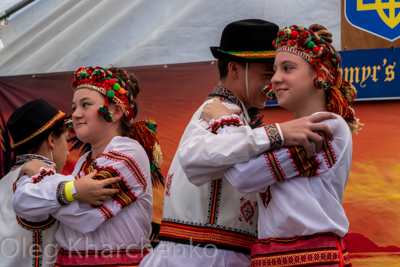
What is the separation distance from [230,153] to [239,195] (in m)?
0.35

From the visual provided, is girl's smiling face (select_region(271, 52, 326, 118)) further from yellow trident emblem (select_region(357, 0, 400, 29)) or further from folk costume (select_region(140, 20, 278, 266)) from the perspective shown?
yellow trident emblem (select_region(357, 0, 400, 29))

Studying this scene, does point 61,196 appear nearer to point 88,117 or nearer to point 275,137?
point 88,117

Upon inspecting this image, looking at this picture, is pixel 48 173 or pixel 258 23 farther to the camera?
pixel 48 173

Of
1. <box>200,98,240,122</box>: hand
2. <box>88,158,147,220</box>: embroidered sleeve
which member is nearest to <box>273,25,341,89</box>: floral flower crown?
<box>200,98,240,122</box>: hand

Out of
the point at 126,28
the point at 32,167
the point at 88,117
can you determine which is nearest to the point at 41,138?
the point at 32,167

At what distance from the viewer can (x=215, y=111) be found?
95.2 inches

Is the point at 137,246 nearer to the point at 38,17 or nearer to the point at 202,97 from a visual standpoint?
the point at 202,97

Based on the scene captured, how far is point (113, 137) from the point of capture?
9.89 feet

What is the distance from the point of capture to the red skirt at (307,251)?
215 centimetres

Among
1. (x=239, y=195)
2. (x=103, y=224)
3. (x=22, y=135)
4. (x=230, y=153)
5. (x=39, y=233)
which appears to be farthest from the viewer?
(x=22, y=135)

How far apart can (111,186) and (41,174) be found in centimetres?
40

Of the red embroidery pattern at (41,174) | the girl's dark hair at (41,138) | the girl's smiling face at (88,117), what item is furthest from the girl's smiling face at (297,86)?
the girl's dark hair at (41,138)

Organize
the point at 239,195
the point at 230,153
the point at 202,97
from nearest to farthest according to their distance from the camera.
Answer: the point at 230,153 → the point at 239,195 → the point at 202,97

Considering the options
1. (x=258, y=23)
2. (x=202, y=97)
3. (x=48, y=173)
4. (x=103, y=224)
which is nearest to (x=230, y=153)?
(x=258, y=23)
